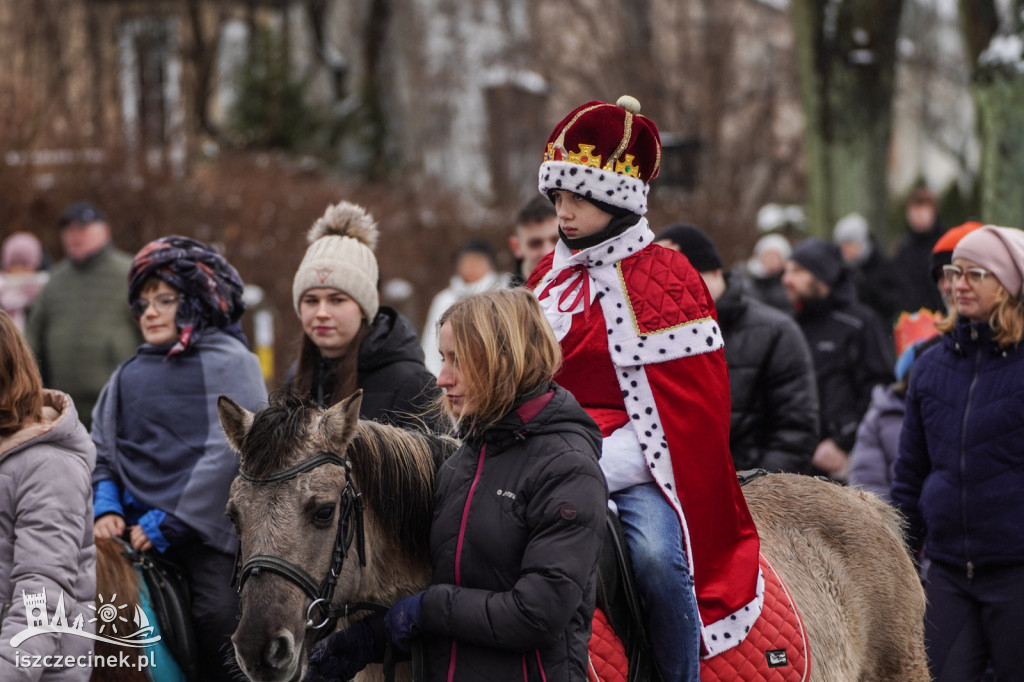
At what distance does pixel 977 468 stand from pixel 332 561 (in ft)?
9.18

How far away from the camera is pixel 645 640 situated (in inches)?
155

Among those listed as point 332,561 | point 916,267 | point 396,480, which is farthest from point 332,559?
point 916,267

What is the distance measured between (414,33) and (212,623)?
2104 centimetres

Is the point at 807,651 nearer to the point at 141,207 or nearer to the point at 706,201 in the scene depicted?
the point at 141,207

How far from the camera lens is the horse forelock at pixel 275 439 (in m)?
3.36

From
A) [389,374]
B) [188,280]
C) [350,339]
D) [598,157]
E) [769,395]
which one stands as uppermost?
[598,157]

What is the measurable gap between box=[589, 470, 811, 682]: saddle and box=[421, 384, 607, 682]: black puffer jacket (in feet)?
1.34

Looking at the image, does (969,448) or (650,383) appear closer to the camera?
(650,383)

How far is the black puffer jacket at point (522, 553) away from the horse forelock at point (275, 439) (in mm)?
448

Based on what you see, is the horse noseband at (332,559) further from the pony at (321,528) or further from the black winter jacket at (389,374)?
the black winter jacket at (389,374)

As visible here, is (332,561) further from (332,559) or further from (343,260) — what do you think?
(343,260)

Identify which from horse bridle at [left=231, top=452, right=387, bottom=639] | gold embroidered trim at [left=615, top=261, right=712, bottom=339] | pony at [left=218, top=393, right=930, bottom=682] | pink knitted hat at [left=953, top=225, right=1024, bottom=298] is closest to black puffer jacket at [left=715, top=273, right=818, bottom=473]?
pink knitted hat at [left=953, top=225, right=1024, bottom=298]

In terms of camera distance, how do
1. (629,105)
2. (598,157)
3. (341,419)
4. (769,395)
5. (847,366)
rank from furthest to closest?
(847,366) < (769,395) < (629,105) < (598,157) < (341,419)

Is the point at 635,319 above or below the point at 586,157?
below
